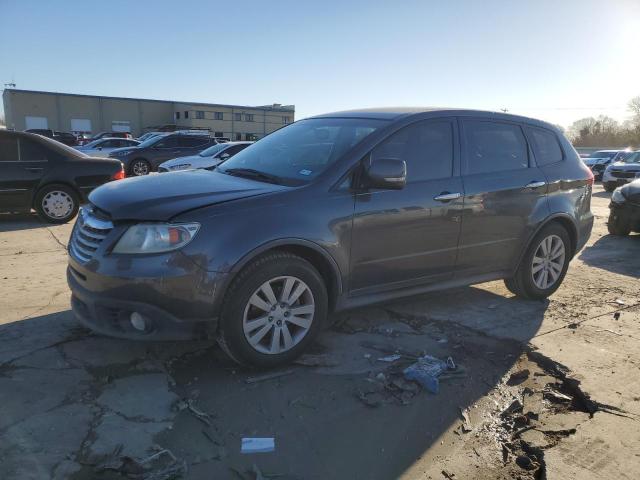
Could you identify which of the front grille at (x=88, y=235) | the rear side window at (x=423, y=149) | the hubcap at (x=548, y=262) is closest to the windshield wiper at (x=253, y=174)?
the rear side window at (x=423, y=149)

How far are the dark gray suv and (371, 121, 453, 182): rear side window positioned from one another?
1 cm

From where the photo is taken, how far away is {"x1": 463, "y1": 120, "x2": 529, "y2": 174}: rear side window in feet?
14.8

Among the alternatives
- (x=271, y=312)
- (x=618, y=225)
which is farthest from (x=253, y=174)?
(x=618, y=225)

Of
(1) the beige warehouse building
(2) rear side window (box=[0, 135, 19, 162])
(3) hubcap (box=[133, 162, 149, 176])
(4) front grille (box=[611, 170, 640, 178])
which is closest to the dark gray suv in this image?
(2) rear side window (box=[0, 135, 19, 162])

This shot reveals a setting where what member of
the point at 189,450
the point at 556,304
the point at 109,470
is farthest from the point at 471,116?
the point at 109,470

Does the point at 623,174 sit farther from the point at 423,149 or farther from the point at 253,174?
the point at 253,174

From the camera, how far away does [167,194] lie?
343cm

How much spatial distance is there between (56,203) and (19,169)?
0.75m

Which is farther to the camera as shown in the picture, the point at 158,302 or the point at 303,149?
the point at 303,149

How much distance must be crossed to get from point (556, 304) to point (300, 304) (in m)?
3.02

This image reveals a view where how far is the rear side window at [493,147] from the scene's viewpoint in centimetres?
450

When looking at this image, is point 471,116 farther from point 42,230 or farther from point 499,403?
point 42,230

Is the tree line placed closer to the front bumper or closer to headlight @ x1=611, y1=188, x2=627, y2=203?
headlight @ x1=611, y1=188, x2=627, y2=203

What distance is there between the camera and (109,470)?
245 centimetres
